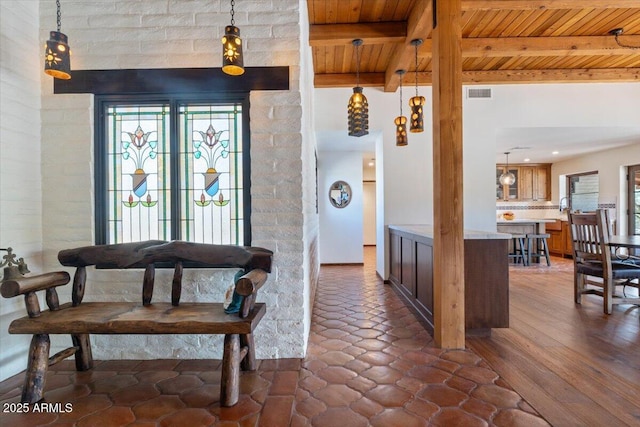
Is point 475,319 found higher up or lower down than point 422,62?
lower down

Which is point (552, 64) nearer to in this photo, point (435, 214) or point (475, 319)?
point (435, 214)

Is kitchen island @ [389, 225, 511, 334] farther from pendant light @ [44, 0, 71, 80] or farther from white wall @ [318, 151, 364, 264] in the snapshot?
white wall @ [318, 151, 364, 264]

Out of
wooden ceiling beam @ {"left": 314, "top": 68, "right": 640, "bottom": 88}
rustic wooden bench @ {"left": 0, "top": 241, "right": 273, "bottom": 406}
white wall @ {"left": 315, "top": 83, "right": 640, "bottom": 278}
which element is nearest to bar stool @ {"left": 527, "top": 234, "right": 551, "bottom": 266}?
white wall @ {"left": 315, "top": 83, "right": 640, "bottom": 278}

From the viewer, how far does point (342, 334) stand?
2.76 m

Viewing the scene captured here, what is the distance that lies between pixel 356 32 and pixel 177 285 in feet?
10.1

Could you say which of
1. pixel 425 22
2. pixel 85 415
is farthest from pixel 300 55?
pixel 85 415

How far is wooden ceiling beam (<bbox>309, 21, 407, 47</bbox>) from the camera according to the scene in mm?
3447

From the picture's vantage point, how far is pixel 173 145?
7.87ft

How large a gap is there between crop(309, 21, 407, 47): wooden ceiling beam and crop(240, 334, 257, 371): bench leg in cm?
305

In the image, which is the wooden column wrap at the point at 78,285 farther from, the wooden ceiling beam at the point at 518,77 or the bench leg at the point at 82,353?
the wooden ceiling beam at the point at 518,77

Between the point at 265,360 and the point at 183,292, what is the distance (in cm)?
78

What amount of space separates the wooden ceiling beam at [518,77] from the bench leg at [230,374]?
3978mm

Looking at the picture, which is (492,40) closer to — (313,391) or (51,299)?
(313,391)

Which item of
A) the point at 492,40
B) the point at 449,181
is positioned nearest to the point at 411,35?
the point at 492,40
